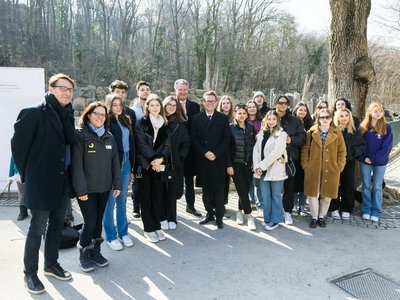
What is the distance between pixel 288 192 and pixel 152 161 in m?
2.36

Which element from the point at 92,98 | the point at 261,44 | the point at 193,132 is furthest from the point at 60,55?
the point at 193,132

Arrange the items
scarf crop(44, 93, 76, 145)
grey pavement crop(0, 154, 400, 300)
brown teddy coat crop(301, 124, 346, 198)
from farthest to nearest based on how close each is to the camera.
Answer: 1. brown teddy coat crop(301, 124, 346, 198)
2. grey pavement crop(0, 154, 400, 300)
3. scarf crop(44, 93, 76, 145)

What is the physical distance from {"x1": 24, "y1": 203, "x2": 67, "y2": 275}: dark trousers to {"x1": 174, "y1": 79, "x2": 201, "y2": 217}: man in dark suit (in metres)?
2.51

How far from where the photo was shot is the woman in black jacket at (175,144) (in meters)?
4.88

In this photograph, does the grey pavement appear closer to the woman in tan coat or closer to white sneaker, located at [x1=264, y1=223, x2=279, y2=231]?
white sneaker, located at [x1=264, y1=223, x2=279, y2=231]

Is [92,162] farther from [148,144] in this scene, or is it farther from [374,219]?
[374,219]

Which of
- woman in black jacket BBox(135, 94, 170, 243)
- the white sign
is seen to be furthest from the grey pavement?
the white sign

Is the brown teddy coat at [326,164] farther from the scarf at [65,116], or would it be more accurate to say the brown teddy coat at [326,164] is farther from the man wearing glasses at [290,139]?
the scarf at [65,116]

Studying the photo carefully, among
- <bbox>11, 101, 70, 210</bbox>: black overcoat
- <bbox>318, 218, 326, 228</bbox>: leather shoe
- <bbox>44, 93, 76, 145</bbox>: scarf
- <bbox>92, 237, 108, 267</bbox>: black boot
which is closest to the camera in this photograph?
<bbox>11, 101, 70, 210</bbox>: black overcoat

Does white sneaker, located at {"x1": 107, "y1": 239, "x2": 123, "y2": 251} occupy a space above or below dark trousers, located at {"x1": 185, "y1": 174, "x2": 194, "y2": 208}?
below

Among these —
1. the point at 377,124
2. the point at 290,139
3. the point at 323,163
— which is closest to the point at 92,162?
the point at 290,139

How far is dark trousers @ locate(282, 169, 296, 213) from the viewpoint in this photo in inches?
217

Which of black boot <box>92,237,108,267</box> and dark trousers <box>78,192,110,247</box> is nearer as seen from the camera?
dark trousers <box>78,192,110,247</box>

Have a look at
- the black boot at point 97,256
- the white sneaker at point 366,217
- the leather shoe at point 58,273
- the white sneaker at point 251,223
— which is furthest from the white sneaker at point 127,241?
the white sneaker at point 366,217
